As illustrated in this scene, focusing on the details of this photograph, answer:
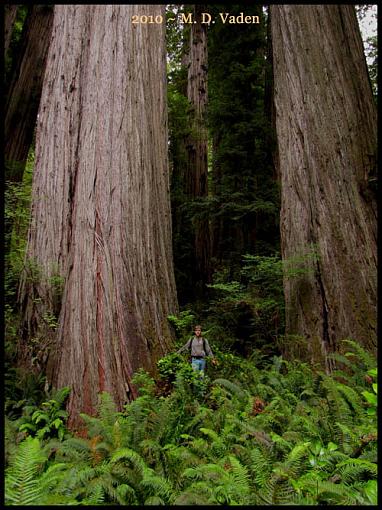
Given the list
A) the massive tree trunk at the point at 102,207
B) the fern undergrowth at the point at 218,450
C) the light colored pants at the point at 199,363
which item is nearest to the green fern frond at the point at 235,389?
the fern undergrowth at the point at 218,450

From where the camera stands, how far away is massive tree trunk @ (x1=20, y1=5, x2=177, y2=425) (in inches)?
187

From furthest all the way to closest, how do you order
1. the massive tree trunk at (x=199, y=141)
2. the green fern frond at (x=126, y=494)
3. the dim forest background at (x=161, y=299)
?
1. the massive tree trunk at (x=199, y=141)
2. the dim forest background at (x=161, y=299)
3. the green fern frond at (x=126, y=494)

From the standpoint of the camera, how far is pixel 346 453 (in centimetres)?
307

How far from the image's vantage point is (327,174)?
5.21 metres

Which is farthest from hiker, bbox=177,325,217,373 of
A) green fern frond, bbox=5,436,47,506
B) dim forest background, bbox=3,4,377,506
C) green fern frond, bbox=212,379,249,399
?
green fern frond, bbox=5,436,47,506

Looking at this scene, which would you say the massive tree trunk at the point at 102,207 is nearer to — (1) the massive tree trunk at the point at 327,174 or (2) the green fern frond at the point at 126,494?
(2) the green fern frond at the point at 126,494

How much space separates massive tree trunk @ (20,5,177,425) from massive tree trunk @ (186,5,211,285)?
4.72 m

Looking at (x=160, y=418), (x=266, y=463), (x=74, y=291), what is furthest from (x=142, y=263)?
(x=266, y=463)

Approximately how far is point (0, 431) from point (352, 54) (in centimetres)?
639

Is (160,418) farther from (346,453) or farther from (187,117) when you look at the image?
(187,117)

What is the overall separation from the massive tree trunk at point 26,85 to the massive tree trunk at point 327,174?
7.08 m

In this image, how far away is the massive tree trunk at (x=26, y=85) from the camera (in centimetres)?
983

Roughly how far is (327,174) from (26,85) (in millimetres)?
8683

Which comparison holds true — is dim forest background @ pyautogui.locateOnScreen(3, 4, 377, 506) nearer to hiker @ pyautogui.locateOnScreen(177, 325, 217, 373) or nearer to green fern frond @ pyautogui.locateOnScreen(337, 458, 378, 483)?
green fern frond @ pyautogui.locateOnScreen(337, 458, 378, 483)
